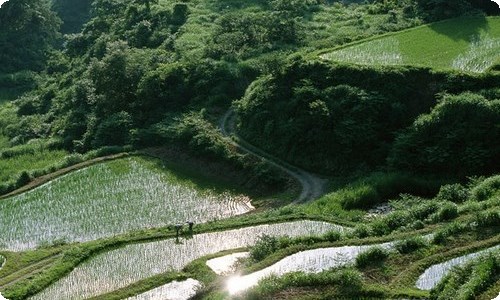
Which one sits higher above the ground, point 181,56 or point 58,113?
point 181,56

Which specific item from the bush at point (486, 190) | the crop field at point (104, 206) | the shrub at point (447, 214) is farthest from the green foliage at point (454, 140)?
the crop field at point (104, 206)

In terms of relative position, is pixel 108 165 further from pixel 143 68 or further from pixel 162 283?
pixel 162 283

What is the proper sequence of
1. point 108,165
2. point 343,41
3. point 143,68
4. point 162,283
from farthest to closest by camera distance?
point 143,68 < point 343,41 < point 108,165 < point 162,283

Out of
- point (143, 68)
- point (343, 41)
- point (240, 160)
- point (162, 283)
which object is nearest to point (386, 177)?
point (240, 160)

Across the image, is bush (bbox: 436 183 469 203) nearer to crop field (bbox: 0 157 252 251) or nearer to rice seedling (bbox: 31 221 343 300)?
rice seedling (bbox: 31 221 343 300)

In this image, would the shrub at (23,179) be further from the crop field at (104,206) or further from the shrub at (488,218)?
the shrub at (488,218)

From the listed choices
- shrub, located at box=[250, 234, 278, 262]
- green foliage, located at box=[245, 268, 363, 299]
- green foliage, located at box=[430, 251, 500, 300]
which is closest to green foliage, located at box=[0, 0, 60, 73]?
shrub, located at box=[250, 234, 278, 262]
